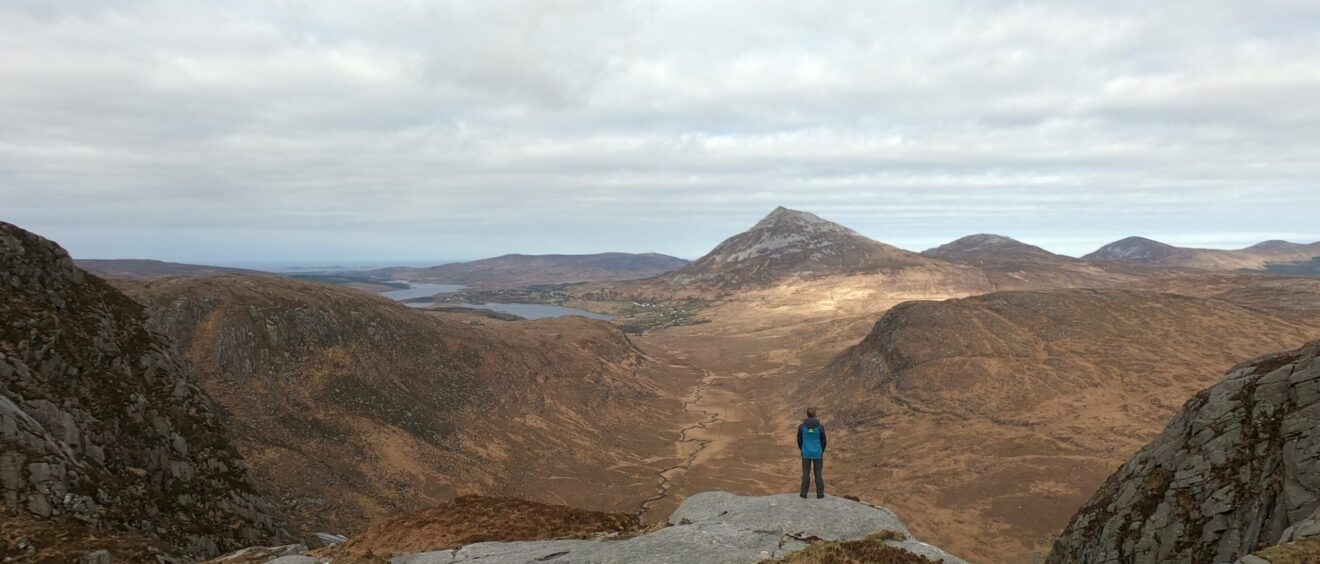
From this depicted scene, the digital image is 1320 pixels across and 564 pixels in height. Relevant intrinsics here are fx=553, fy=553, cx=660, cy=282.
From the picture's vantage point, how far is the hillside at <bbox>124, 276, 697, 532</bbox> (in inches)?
1594

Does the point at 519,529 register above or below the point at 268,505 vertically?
above

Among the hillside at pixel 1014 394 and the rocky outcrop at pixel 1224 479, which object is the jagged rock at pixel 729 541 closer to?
the rocky outcrop at pixel 1224 479

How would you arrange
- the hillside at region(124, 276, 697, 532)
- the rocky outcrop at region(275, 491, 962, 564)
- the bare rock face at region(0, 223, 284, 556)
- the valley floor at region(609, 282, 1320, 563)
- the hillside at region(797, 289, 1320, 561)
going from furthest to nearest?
the hillside at region(797, 289, 1320, 561), the valley floor at region(609, 282, 1320, 563), the hillside at region(124, 276, 697, 532), the bare rock face at region(0, 223, 284, 556), the rocky outcrop at region(275, 491, 962, 564)

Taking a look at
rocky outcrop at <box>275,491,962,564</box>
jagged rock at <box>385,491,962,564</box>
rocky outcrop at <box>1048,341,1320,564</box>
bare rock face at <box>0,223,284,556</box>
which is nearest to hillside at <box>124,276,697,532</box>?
bare rock face at <box>0,223,284,556</box>

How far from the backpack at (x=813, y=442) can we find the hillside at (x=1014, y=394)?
90.4ft

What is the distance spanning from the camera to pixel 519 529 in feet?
56.5

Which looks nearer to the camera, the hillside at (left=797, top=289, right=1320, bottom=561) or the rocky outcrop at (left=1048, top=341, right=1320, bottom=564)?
the rocky outcrop at (left=1048, top=341, right=1320, bottom=564)

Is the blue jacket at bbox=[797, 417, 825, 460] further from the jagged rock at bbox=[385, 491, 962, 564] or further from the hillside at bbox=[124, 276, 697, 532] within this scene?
the hillside at bbox=[124, 276, 697, 532]

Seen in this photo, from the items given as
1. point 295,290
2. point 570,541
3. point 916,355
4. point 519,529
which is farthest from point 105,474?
point 916,355

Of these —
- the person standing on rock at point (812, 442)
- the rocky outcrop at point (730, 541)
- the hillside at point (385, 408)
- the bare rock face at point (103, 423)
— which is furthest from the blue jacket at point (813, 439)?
the hillside at point (385, 408)

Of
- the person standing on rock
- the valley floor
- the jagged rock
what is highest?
the person standing on rock

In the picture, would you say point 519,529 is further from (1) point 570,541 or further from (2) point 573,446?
(2) point 573,446

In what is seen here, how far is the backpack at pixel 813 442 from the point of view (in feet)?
57.1

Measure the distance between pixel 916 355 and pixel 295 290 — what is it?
239ft
